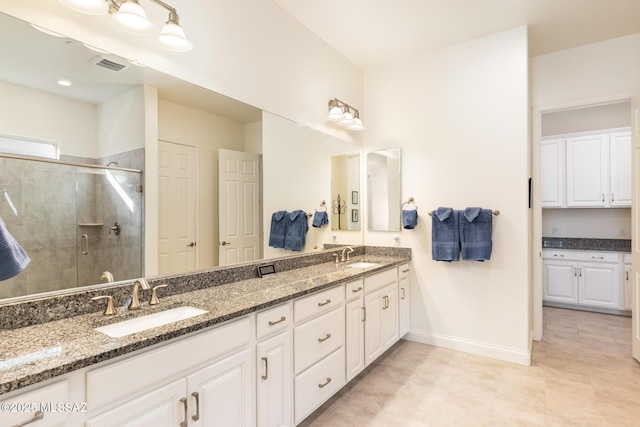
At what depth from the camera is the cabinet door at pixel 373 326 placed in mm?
2576

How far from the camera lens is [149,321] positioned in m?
1.49

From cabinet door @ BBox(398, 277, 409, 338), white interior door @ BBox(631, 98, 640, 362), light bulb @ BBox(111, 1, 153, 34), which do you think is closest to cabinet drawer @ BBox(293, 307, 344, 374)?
cabinet door @ BBox(398, 277, 409, 338)

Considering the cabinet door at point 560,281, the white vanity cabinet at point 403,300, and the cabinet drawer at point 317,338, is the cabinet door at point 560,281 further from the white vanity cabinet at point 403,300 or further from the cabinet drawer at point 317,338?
the cabinet drawer at point 317,338

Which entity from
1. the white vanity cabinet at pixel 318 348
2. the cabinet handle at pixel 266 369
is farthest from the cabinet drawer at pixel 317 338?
the cabinet handle at pixel 266 369

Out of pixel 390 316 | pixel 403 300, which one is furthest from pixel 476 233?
pixel 390 316

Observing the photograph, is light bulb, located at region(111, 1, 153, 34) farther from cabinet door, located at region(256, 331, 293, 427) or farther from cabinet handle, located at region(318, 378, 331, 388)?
cabinet handle, located at region(318, 378, 331, 388)

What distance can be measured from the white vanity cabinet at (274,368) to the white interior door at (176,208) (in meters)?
0.60

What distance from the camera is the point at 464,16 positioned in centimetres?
273

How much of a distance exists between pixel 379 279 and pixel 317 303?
0.91m

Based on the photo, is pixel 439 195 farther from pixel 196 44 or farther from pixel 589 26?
pixel 196 44

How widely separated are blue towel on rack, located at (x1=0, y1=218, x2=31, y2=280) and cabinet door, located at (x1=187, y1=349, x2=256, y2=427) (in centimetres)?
81

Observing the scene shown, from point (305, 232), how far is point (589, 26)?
9.90ft

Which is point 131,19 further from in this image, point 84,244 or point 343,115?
point 343,115

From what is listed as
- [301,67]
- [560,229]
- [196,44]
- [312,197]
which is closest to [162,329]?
[196,44]
